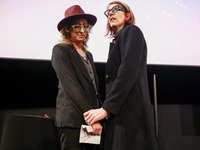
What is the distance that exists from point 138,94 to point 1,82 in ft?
4.61

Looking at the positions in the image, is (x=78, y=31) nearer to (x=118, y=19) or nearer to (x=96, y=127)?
(x=118, y=19)

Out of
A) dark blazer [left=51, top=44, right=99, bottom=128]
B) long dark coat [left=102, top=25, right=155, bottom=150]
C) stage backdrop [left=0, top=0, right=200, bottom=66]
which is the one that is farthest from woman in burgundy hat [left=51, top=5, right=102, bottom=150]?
stage backdrop [left=0, top=0, right=200, bottom=66]

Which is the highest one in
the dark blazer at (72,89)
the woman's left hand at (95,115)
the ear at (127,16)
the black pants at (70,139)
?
the ear at (127,16)

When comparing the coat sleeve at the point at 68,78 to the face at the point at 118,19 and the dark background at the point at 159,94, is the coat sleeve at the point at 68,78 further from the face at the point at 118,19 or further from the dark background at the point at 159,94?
the dark background at the point at 159,94

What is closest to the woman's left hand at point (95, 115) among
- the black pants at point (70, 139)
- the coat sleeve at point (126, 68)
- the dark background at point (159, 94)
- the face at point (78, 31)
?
the coat sleeve at point (126, 68)

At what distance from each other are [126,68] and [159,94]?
135 cm

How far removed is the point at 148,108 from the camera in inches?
39.6

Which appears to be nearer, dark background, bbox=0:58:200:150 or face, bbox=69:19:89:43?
face, bbox=69:19:89:43

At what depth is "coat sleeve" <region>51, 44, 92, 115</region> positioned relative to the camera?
1042 mm

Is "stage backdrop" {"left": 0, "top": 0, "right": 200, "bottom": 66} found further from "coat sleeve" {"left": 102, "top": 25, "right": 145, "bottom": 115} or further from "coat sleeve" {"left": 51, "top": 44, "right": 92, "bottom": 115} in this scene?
"coat sleeve" {"left": 102, "top": 25, "right": 145, "bottom": 115}

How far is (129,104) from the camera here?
98cm

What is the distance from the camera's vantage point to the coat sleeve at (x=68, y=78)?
1.04 metres

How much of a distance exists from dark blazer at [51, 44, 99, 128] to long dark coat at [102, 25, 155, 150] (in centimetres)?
15

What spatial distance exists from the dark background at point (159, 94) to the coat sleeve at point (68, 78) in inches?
23.3
